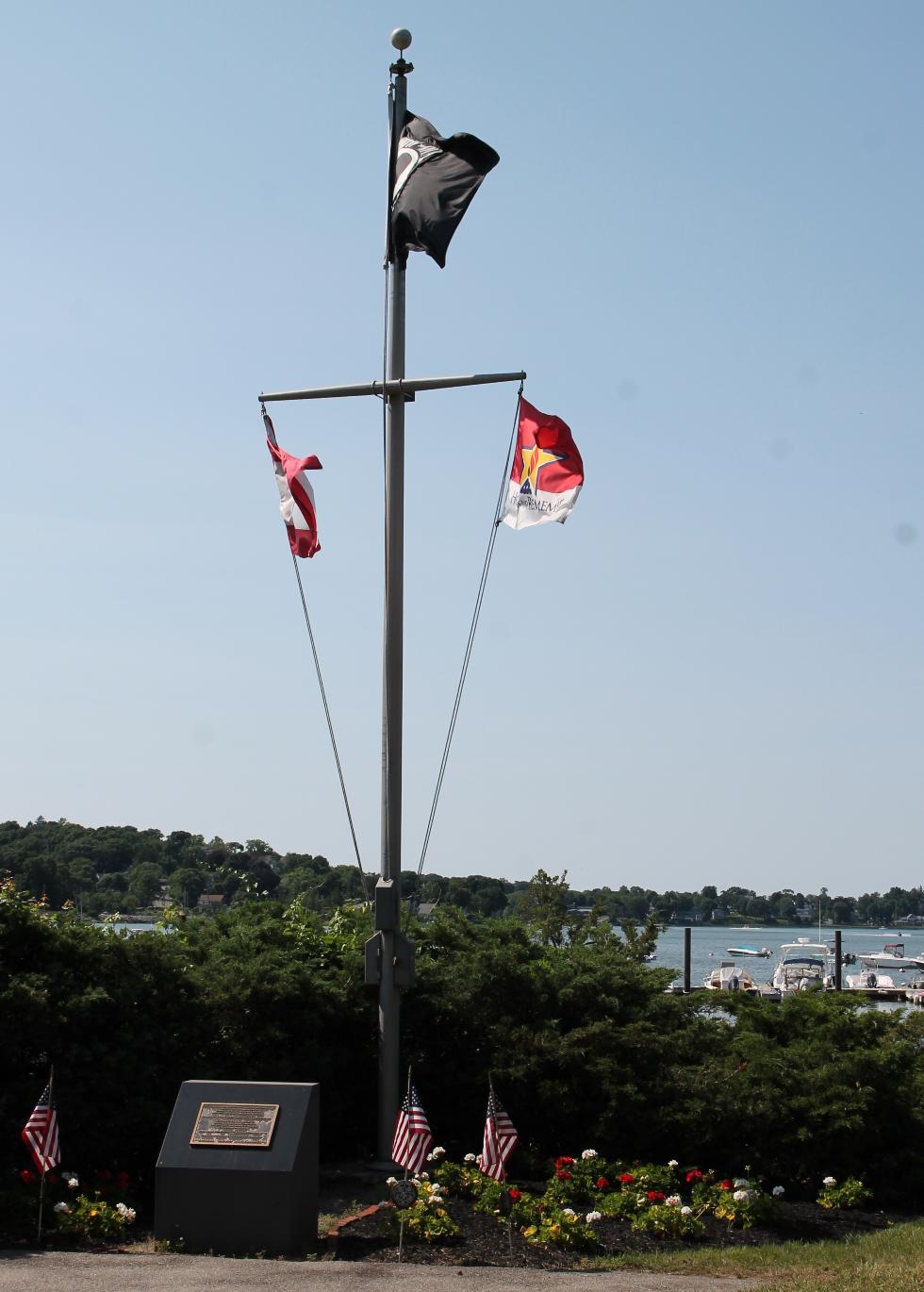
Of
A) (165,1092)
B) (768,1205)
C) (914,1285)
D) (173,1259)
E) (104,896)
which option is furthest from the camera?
(104,896)

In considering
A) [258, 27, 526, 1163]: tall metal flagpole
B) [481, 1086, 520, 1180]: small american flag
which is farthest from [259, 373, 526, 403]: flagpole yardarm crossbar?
[481, 1086, 520, 1180]: small american flag

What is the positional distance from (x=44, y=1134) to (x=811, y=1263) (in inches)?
212

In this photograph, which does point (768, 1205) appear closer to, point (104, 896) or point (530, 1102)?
point (530, 1102)

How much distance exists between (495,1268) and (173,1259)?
2125 millimetres

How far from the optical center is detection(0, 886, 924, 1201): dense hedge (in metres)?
11.5

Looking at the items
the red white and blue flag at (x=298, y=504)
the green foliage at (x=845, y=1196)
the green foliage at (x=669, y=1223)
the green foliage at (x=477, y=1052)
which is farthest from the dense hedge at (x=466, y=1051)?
the red white and blue flag at (x=298, y=504)

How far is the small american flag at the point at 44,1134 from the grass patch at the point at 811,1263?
3.82 m

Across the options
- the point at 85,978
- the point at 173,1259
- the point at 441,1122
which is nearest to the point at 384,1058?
the point at 441,1122

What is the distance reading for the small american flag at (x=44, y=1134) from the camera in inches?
393

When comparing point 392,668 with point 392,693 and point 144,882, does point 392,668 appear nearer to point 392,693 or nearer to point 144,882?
point 392,693

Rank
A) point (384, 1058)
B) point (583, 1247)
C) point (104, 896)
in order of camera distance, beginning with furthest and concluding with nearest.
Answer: point (104, 896), point (384, 1058), point (583, 1247)

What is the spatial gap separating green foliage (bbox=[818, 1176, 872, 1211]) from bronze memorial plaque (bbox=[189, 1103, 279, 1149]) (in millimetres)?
4676

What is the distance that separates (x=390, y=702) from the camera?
13258 millimetres

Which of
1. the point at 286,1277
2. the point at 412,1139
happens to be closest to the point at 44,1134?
the point at 286,1277
